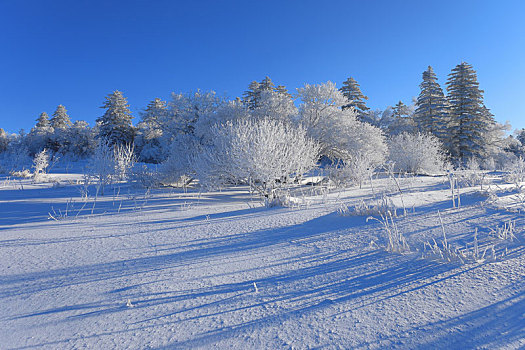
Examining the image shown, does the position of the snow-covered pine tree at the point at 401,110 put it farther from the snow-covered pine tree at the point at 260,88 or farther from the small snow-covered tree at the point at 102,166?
the small snow-covered tree at the point at 102,166

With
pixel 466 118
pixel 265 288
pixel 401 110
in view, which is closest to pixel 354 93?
pixel 401 110

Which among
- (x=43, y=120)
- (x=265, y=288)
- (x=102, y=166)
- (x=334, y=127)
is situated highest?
(x=43, y=120)

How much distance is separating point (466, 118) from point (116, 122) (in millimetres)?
35156

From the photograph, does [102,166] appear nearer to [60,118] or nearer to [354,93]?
[354,93]

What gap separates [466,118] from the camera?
2253 centimetres

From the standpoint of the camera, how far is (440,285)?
1899 millimetres

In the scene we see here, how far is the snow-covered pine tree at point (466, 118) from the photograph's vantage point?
72.7 ft

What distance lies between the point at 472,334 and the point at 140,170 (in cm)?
1087

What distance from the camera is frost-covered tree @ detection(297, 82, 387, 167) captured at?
11.8 m

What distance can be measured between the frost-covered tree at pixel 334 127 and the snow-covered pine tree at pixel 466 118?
50.0 feet

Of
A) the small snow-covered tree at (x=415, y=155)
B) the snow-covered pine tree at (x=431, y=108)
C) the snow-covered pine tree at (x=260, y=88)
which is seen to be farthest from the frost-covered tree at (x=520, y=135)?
the snow-covered pine tree at (x=260, y=88)

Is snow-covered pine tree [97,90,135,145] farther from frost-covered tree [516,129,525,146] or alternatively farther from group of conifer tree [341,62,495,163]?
frost-covered tree [516,129,525,146]

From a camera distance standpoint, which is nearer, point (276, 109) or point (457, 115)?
point (276, 109)

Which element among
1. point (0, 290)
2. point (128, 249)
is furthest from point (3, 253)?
point (128, 249)
